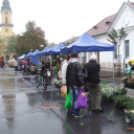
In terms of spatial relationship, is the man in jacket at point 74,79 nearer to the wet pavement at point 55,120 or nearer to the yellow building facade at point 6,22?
the wet pavement at point 55,120

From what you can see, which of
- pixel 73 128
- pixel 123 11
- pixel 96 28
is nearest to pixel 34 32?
pixel 96 28

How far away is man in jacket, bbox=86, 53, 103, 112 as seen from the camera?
236 inches

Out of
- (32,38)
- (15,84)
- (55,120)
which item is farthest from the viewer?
(32,38)

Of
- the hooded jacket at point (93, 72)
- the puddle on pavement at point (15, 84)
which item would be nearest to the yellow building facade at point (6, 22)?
the puddle on pavement at point (15, 84)

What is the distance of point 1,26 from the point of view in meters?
88.5

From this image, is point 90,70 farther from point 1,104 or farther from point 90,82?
point 1,104

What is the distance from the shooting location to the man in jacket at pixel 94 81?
600 cm

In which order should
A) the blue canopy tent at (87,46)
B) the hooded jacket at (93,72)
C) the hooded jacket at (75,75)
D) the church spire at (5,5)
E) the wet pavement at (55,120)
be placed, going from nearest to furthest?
the wet pavement at (55,120) → the hooded jacket at (75,75) → the hooded jacket at (93,72) → the blue canopy tent at (87,46) → the church spire at (5,5)

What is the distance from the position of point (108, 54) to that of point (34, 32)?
20.8m

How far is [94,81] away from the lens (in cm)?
599

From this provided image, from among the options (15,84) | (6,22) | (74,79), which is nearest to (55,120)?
(74,79)

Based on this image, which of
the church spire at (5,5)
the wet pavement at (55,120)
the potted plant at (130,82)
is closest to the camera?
the wet pavement at (55,120)

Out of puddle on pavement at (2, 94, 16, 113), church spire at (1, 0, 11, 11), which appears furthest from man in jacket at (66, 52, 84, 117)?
church spire at (1, 0, 11, 11)

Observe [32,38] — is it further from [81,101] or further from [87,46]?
[81,101]
